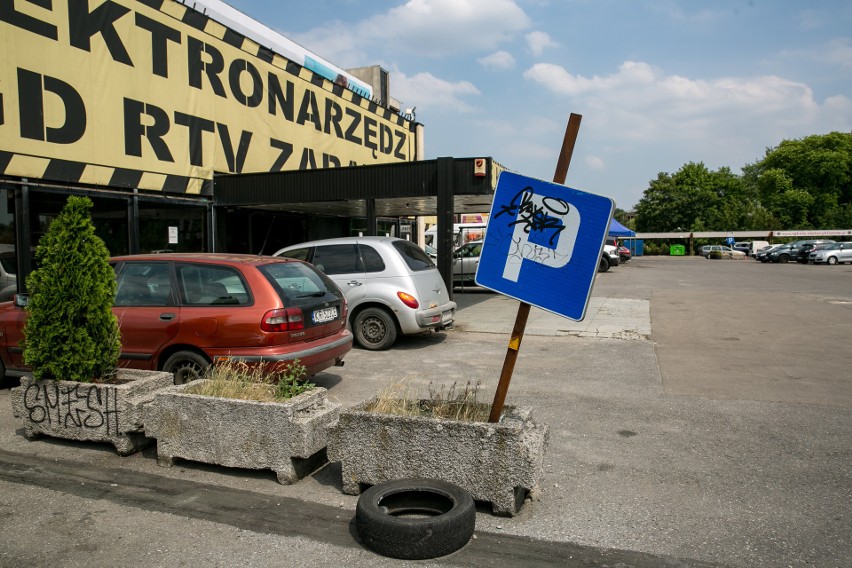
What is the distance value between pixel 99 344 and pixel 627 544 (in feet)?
14.3

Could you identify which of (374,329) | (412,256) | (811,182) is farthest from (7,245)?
(811,182)

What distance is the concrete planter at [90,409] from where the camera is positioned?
196 inches

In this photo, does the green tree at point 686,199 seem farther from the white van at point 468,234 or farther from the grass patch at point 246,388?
the grass patch at point 246,388

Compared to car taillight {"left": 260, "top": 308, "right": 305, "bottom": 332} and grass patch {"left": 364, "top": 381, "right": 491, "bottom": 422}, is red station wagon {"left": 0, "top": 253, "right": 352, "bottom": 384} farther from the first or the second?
grass patch {"left": 364, "top": 381, "right": 491, "bottom": 422}

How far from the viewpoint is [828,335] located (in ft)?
37.3

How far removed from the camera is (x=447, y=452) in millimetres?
3986

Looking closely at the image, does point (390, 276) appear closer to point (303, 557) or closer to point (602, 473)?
point (602, 473)

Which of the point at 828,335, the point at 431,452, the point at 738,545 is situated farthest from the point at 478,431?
the point at 828,335

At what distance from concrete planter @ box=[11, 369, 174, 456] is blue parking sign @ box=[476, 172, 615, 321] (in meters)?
3.01

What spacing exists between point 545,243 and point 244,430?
253 cm

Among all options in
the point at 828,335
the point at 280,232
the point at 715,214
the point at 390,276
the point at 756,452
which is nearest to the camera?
the point at 756,452

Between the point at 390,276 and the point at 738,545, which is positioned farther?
the point at 390,276

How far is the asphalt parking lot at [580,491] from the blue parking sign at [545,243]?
4.44 feet

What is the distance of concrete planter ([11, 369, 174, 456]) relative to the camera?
4.98 metres
